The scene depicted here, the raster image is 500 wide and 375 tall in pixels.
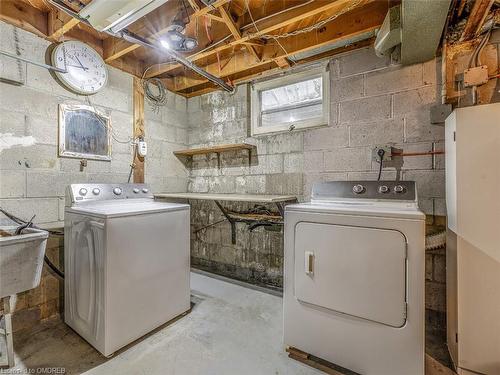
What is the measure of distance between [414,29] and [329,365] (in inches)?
90.9

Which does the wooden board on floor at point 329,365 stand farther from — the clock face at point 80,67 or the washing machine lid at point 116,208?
the clock face at point 80,67

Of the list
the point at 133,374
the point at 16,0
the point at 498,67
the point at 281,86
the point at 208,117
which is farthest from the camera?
the point at 208,117

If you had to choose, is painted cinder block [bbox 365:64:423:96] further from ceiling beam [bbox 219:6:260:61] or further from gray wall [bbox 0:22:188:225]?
gray wall [bbox 0:22:188:225]

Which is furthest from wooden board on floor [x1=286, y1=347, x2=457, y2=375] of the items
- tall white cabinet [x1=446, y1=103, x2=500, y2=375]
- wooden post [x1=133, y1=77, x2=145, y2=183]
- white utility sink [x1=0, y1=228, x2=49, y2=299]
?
wooden post [x1=133, y1=77, x2=145, y2=183]

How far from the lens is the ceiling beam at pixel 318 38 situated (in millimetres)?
1979

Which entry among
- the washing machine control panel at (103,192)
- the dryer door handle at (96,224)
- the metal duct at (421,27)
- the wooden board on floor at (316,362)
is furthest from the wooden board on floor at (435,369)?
the washing machine control panel at (103,192)

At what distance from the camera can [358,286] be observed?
1.45 metres

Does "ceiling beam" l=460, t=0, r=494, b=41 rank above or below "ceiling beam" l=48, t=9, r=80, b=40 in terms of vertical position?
below

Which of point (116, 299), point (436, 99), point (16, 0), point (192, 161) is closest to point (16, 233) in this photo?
point (116, 299)

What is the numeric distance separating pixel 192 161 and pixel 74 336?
224cm

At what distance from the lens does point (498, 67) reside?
1778 mm

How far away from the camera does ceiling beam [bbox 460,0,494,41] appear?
1531mm

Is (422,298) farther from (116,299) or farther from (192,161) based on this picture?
(192,161)

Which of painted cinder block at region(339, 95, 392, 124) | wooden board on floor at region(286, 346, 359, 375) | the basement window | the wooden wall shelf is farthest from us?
the wooden wall shelf
